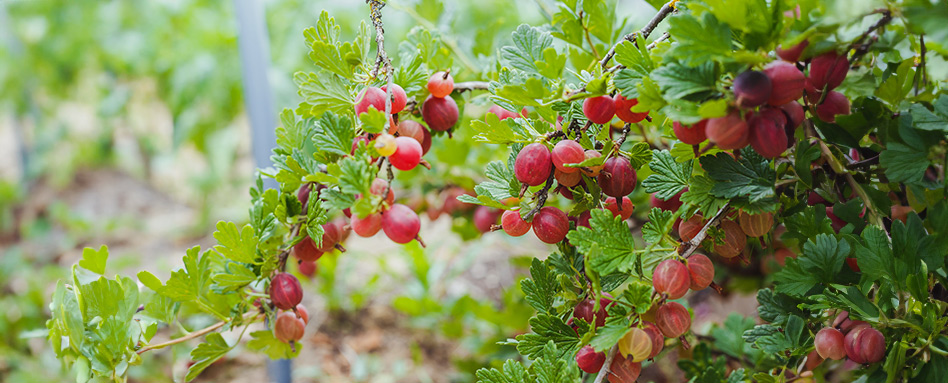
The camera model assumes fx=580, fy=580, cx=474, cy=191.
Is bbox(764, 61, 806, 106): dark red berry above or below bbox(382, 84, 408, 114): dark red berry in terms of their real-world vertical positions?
above

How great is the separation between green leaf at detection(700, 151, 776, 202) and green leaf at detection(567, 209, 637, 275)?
0.07 meters

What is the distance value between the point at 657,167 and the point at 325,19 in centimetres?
27

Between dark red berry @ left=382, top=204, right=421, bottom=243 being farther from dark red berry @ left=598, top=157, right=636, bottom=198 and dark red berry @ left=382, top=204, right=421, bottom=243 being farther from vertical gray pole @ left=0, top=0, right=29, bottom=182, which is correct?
vertical gray pole @ left=0, top=0, right=29, bottom=182

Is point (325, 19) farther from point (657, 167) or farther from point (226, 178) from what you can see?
point (226, 178)

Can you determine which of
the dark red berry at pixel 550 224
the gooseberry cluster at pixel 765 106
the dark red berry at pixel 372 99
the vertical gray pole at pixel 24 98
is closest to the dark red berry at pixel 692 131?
the gooseberry cluster at pixel 765 106

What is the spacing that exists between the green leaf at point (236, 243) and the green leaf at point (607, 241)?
257 mm

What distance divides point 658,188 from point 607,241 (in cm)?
6

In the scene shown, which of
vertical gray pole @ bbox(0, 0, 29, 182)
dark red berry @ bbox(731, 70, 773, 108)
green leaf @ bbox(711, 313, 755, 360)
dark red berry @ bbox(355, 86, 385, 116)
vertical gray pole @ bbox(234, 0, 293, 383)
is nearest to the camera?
dark red berry @ bbox(731, 70, 773, 108)

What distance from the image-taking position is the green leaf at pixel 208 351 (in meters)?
0.49

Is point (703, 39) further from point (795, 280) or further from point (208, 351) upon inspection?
point (208, 351)

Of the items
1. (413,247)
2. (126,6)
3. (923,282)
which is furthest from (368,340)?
(126,6)

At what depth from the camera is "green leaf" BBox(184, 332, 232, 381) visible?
0.49 m

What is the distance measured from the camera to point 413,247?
4.15ft

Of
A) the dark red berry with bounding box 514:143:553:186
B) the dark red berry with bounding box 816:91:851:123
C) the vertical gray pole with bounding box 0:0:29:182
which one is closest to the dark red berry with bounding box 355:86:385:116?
the dark red berry with bounding box 514:143:553:186
